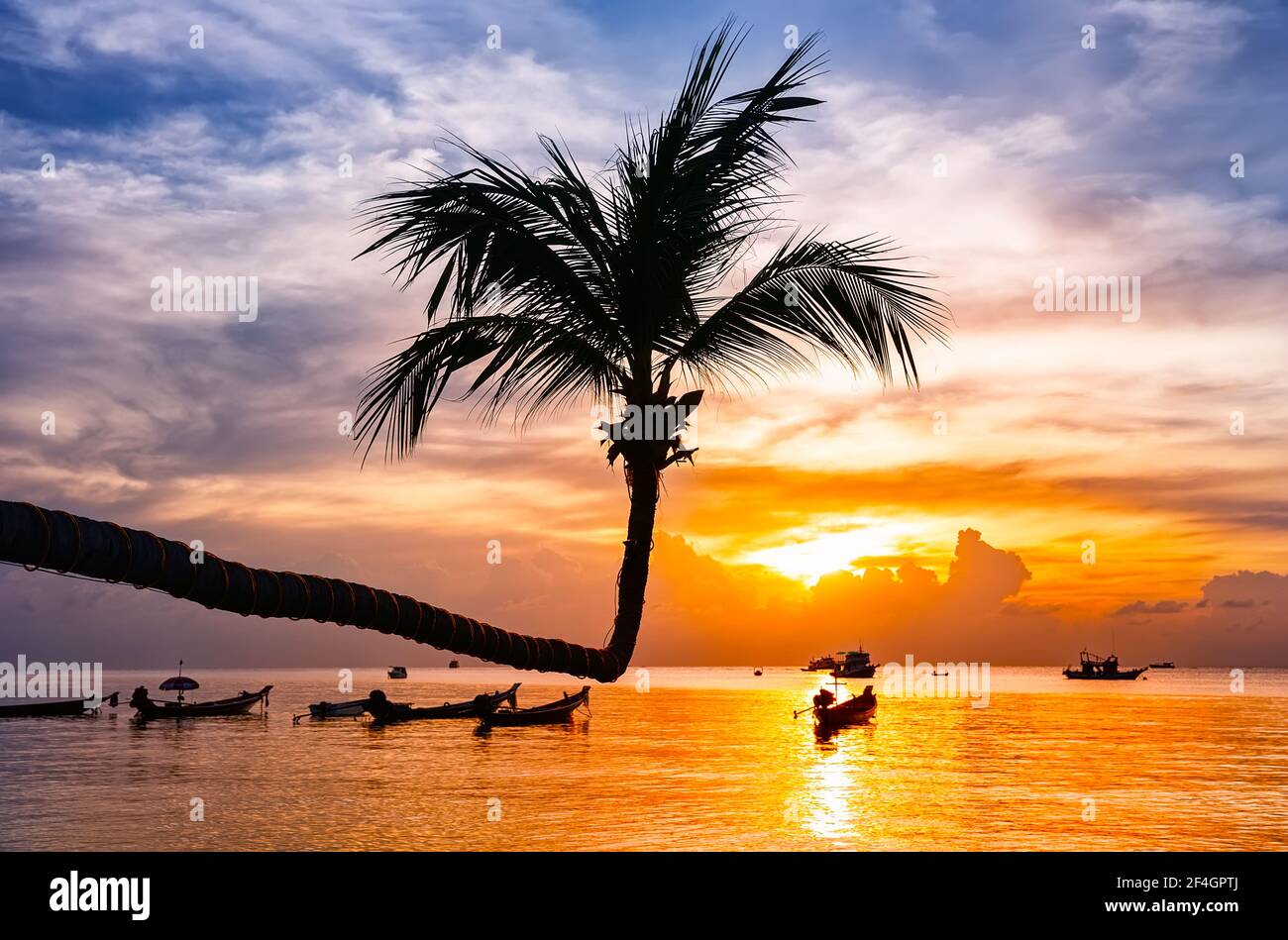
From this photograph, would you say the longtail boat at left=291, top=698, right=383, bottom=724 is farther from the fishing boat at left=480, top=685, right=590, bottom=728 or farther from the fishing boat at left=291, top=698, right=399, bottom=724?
the fishing boat at left=480, top=685, right=590, bottom=728

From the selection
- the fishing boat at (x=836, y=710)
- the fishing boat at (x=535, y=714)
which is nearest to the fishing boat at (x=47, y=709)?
the fishing boat at (x=535, y=714)

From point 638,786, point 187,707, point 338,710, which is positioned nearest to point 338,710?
point 338,710

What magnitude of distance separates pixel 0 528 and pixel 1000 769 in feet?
217

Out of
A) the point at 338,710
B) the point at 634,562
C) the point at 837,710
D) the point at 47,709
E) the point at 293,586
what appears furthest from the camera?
the point at 47,709

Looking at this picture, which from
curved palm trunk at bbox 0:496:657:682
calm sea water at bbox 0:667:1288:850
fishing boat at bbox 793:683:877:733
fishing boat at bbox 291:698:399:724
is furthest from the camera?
fishing boat at bbox 291:698:399:724

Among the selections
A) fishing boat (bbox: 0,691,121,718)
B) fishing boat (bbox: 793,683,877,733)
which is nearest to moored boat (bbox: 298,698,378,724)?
fishing boat (bbox: 0,691,121,718)

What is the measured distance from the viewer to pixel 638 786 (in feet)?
170

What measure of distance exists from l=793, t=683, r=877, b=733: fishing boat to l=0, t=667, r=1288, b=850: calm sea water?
198 centimetres

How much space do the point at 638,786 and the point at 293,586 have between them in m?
50.4

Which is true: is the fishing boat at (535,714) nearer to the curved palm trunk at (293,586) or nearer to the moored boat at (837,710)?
the moored boat at (837,710)

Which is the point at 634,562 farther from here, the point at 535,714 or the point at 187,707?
the point at 187,707

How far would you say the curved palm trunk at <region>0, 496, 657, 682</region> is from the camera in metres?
2.86

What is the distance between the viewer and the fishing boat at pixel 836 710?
8656cm
